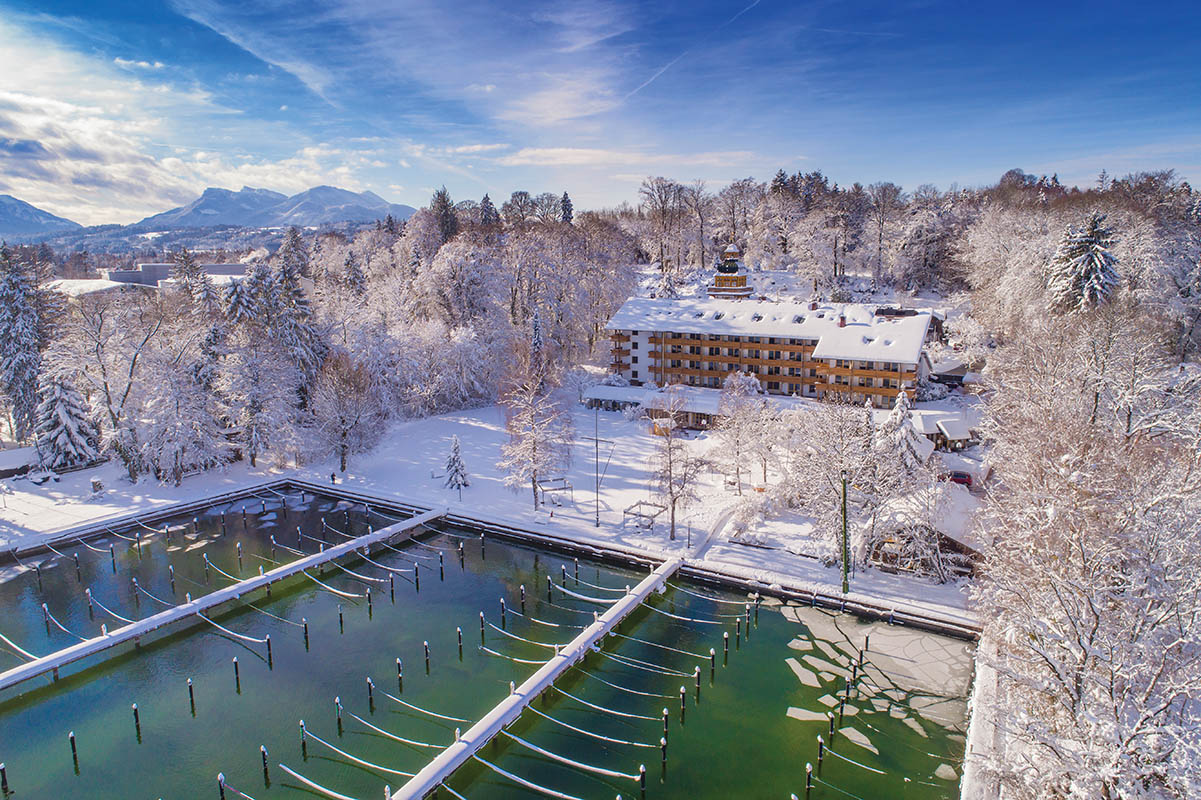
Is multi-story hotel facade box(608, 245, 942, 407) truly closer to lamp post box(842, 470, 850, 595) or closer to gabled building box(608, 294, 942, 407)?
gabled building box(608, 294, 942, 407)

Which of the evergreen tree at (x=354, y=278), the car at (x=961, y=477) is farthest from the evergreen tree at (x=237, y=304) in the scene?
the car at (x=961, y=477)

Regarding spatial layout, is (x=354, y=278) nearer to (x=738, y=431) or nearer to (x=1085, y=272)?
(x=738, y=431)

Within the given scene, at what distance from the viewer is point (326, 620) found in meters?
30.2

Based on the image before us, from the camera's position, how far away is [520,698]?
75.1 feet

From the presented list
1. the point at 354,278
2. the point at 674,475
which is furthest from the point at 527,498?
the point at 354,278

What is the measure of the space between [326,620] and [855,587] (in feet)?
78.6

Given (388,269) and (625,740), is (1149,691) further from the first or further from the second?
(388,269)

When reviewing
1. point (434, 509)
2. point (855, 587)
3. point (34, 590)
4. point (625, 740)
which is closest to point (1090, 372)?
point (855, 587)

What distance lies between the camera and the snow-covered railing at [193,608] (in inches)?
999

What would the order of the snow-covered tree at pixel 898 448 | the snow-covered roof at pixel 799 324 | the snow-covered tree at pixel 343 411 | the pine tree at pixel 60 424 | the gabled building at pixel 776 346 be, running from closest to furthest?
the snow-covered tree at pixel 898 448
the pine tree at pixel 60 424
the snow-covered tree at pixel 343 411
the gabled building at pixel 776 346
the snow-covered roof at pixel 799 324

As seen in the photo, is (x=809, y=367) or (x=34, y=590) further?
(x=809, y=367)

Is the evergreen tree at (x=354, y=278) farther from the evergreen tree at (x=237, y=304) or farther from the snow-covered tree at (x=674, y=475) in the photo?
the snow-covered tree at (x=674, y=475)

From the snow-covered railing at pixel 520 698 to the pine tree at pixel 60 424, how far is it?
40.7m

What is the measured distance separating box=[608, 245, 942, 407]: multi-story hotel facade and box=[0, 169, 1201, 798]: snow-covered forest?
230 inches
